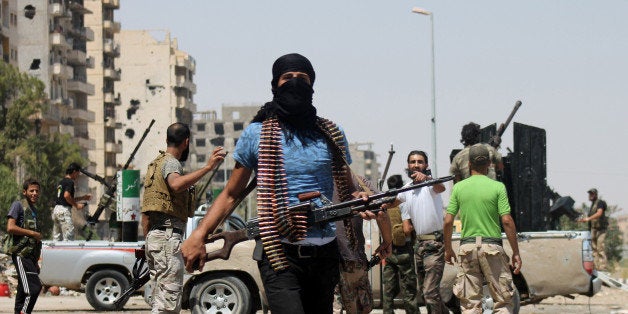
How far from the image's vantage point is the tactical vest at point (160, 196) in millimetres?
12141

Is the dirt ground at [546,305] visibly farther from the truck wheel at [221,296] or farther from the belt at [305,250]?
the belt at [305,250]

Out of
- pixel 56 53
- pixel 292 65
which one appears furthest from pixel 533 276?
pixel 56 53

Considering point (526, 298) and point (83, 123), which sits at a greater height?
point (83, 123)

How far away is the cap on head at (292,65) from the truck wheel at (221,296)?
34.1 feet

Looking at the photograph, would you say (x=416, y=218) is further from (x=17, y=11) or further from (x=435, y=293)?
(x=17, y=11)

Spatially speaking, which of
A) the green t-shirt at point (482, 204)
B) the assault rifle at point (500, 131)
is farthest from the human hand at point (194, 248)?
the assault rifle at point (500, 131)

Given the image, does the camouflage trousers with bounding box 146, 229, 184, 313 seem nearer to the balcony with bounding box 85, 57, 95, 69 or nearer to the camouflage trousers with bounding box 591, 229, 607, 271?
the camouflage trousers with bounding box 591, 229, 607, 271

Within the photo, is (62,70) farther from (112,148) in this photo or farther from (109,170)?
(109,170)

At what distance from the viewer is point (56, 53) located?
114188 millimetres

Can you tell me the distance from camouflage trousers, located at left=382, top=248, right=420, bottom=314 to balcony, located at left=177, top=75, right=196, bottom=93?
143 meters

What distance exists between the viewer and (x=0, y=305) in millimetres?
24359

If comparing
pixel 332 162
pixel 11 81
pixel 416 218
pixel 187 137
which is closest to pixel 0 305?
→ pixel 416 218

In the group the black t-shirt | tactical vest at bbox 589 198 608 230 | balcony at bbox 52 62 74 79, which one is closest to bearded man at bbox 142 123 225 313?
the black t-shirt

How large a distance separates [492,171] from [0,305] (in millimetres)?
11069
